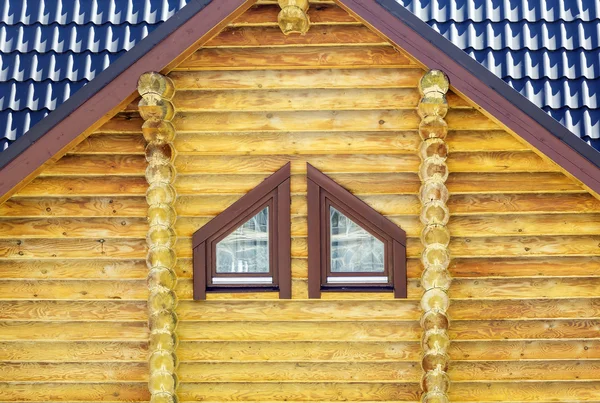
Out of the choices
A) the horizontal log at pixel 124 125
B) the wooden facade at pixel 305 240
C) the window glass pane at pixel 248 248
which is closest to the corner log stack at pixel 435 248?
the wooden facade at pixel 305 240

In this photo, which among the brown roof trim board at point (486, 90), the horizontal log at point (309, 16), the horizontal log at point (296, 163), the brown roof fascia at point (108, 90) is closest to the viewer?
the brown roof trim board at point (486, 90)

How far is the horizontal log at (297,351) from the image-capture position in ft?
23.6

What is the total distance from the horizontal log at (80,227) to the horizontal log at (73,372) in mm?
1147

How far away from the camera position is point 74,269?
731cm

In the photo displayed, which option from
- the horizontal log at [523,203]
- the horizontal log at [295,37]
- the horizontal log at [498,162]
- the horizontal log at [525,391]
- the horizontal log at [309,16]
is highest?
the horizontal log at [309,16]

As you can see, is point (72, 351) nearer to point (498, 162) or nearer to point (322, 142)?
point (322, 142)

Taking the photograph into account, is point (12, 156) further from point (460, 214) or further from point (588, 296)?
point (588, 296)

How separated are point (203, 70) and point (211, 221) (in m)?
1.29

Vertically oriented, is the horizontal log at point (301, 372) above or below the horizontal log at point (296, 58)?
below

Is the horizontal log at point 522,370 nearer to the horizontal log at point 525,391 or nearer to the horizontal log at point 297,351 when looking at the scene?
the horizontal log at point 525,391

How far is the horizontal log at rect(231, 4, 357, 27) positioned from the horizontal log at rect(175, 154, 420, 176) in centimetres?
113

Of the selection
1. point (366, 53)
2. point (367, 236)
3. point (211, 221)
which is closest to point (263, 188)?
point (211, 221)

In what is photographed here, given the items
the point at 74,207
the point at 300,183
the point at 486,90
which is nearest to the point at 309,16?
the point at 300,183

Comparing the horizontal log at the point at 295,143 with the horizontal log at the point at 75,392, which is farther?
the horizontal log at the point at 75,392
